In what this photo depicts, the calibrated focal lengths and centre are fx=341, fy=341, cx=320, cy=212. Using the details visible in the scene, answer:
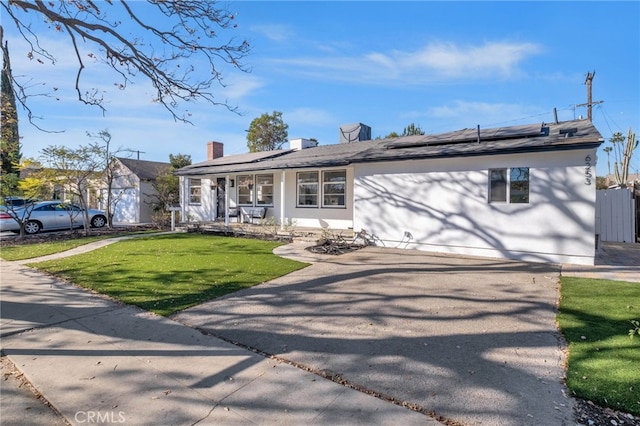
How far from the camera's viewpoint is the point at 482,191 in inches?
371

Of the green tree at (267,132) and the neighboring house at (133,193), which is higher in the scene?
the green tree at (267,132)

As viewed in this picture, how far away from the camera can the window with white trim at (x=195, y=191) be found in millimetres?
19094

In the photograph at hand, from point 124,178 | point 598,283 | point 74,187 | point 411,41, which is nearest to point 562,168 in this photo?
point 598,283

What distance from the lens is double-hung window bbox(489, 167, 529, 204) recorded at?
29.2ft

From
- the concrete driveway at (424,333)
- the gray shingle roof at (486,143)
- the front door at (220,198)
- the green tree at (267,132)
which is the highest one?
the green tree at (267,132)

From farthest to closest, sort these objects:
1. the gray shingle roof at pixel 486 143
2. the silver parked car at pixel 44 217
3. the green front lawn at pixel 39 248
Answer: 1. the silver parked car at pixel 44 217
2. the green front lawn at pixel 39 248
3. the gray shingle roof at pixel 486 143

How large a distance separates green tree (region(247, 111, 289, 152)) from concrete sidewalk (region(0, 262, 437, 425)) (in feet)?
103

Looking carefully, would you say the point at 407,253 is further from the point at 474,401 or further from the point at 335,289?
the point at 474,401

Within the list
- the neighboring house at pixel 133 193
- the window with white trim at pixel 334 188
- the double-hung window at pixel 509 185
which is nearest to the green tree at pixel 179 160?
the neighboring house at pixel 133 193

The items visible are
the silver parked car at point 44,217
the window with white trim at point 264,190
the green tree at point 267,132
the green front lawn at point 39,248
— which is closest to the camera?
the green front lawn at point 39,248

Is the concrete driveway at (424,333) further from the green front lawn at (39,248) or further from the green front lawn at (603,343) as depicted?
the green front lawn at (39,248)

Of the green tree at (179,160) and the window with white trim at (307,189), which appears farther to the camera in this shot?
the green tree at (179,160)

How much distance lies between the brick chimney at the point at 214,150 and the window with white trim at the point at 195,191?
338cm

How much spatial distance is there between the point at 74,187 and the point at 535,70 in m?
20.9
